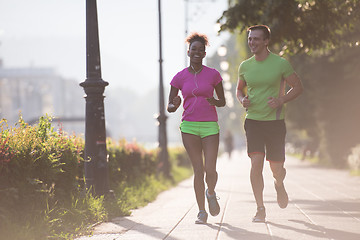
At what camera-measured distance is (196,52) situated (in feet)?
24.1

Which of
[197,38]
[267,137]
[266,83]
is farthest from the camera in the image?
[197,38]

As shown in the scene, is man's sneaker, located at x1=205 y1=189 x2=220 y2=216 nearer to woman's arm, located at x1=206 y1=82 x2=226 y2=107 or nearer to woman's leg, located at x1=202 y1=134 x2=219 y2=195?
woman's leg, located at x1=202 y1=134 x2=219 y2=195

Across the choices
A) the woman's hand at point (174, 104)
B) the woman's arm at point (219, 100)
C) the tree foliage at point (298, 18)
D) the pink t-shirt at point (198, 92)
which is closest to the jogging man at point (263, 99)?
the woman's arm at point (219, 100)

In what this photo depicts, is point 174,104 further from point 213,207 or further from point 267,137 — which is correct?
point 213,207

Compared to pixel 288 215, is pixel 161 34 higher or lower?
higher

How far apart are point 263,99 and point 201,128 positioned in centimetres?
76

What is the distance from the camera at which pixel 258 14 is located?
12219mm

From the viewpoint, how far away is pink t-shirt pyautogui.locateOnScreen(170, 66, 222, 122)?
23.9ft

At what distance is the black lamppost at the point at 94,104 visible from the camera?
9555 millimetres

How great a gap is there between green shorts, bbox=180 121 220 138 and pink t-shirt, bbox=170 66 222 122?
51 millimetres

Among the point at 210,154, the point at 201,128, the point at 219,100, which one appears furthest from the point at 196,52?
the point at 210,154

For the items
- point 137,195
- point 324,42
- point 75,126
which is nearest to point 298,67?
point 324,42

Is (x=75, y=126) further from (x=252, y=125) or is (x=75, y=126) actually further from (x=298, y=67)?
(x=252, y=125)

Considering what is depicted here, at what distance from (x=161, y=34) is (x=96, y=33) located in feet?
30.5
